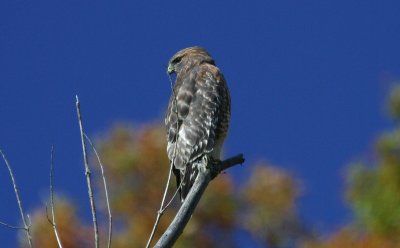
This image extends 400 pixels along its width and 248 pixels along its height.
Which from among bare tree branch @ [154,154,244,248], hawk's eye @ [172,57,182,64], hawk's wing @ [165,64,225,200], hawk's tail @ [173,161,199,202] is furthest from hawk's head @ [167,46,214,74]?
bare tree branch @ [154,154,244,248]

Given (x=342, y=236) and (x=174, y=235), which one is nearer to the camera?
(x=174, y=235)

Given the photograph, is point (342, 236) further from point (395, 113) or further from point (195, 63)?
point (195, 63)

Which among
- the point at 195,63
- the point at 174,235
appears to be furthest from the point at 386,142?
the point at 174,235

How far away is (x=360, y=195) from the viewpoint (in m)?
18.5

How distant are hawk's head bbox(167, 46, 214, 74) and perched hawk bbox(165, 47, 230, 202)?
3 cm

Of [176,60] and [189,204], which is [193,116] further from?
[189,204]

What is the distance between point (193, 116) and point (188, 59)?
1.21 meters

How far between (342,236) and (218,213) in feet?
6.03

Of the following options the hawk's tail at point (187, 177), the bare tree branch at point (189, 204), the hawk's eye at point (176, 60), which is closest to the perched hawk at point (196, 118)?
the hawk's tail at point (187, 177)

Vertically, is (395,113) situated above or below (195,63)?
above

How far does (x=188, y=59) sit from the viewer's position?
7.72 m

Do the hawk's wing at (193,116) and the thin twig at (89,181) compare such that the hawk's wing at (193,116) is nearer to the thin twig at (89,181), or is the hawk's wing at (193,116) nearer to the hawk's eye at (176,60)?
the hawk's eye at (176,60)

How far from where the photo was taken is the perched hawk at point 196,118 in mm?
6062

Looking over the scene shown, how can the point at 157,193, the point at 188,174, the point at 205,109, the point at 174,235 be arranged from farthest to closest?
the point at 157,193, the point at 205,109, the point at 188,174, the point at 174,235
